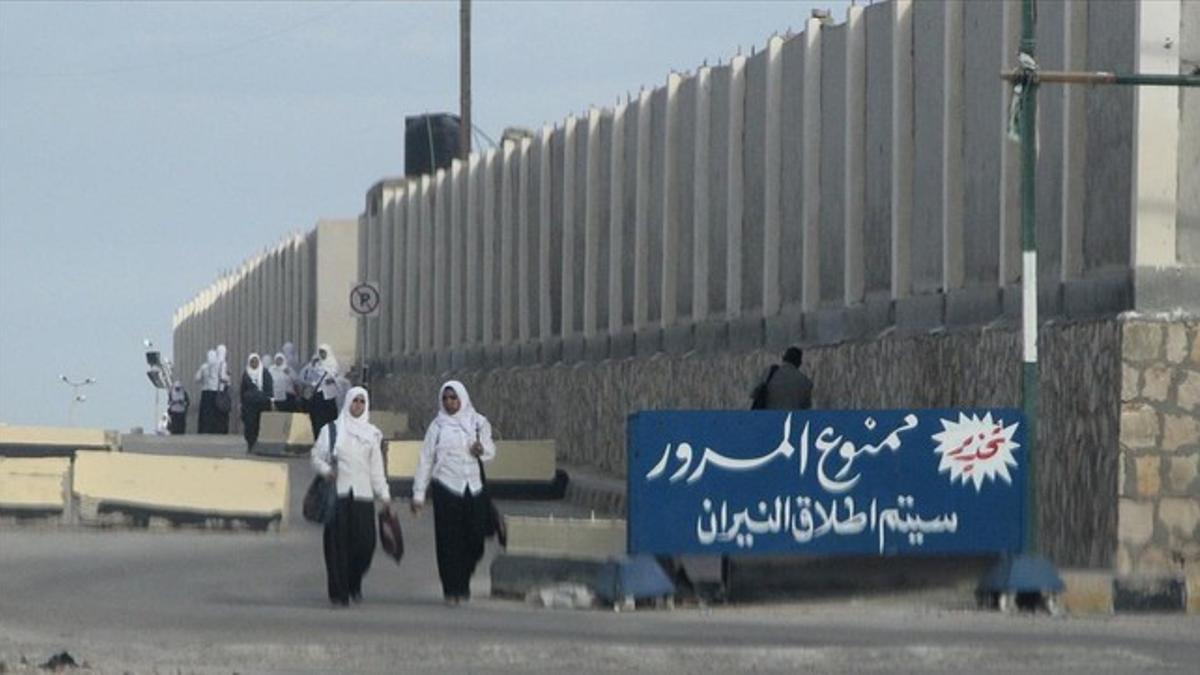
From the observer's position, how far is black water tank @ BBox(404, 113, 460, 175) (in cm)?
7400

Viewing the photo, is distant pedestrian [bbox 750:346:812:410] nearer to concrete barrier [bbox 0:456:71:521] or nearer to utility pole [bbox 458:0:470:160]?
concrete barrier [bbox 0:456:71:521]

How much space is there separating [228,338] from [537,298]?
165 feet

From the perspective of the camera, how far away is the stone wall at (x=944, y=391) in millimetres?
25734

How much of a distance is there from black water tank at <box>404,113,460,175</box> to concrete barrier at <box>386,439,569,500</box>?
3543 centimetres

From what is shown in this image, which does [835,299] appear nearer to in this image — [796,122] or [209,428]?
[796,122]

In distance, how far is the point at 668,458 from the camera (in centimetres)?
2312

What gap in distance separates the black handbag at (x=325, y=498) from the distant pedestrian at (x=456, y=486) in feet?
1.93

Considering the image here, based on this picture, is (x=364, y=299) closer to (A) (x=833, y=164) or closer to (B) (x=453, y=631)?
(A) (x=833, y=164)

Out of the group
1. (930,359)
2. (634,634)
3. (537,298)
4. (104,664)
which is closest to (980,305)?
(930,359)

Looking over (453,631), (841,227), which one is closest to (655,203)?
(841,227)

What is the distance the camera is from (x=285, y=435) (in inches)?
1938

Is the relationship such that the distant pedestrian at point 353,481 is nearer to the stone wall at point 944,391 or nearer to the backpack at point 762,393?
the stone wall at point 944,391

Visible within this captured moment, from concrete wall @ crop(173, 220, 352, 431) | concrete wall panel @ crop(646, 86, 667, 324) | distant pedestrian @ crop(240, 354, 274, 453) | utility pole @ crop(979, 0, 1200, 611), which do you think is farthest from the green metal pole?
concrete wall @ crop(173, 220, 352, 431)

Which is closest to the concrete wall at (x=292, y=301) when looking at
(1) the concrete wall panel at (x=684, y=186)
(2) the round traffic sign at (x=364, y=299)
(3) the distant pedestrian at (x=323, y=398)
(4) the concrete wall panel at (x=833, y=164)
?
(2) the round traffic sign at (x=364, y=299)
